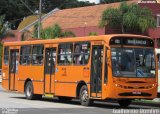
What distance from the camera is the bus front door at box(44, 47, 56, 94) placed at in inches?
1008

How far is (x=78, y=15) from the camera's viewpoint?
8012cm

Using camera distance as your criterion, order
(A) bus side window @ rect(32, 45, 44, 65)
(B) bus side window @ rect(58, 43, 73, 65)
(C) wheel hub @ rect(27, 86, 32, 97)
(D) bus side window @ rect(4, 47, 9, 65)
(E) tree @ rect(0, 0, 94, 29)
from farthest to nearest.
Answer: (E) tree @ rect(0, 0, 94, 29), (D) bus side window @ rect(4, 47, 9, 65), (C) wheel hub @ rect(27, 86, 32, 97), (A) bus side window @ rect(32, 45, 44, 65), (B) bus side window @ rect(58, 43, 73, 65)

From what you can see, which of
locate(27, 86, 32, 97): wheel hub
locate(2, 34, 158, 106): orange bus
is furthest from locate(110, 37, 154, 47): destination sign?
locate(27, 86, 32, 97): wheel hub

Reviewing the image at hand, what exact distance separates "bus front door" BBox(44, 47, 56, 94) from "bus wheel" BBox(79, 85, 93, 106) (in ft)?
8.75

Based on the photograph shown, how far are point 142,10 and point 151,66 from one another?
43766mm

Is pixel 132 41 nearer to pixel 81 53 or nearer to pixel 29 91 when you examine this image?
pixel 81 53

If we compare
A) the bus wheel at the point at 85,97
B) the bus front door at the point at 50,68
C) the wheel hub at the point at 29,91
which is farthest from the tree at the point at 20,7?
the bus wheel at the point at 85,97

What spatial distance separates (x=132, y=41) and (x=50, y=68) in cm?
524

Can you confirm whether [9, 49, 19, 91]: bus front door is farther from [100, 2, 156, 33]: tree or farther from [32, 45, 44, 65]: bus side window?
[100, 2, 156, 33]: tree

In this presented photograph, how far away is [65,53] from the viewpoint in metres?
24.6

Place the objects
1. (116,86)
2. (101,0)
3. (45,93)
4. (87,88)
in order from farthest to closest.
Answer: (101,0)
(45,93)
(87,88)
(116,86)

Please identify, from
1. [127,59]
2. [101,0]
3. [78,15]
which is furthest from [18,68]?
[101,0]

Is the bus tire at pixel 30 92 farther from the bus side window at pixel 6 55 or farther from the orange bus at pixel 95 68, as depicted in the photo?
the bus side window at pixel 6 55

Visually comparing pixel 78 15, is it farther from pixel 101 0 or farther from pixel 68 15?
pixel 101 0
